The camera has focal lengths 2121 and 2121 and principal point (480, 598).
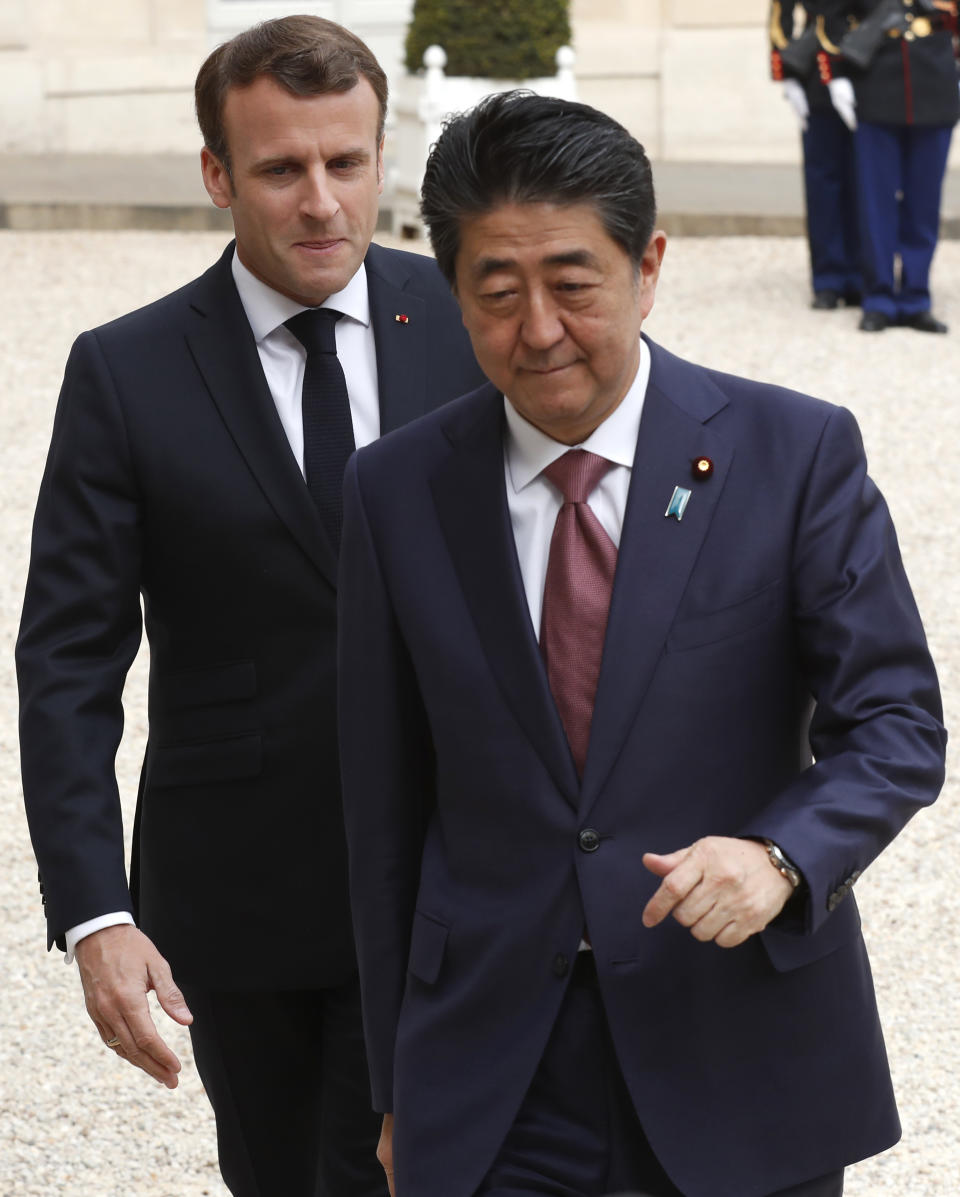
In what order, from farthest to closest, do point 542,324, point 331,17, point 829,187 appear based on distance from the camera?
point 331,17, point 829,187, point 542,324

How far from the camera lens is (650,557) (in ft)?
6.75

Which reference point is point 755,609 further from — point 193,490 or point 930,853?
point 930,853

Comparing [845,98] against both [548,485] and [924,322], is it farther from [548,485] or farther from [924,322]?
[548,485]

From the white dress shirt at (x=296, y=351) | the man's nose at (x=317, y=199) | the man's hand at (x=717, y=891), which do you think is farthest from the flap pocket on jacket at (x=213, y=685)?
the man's hand at (x=717, y=891)

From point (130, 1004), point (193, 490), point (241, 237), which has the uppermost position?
point (241, 237)

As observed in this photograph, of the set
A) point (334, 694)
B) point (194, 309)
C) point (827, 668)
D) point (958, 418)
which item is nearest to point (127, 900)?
point (334, 694)

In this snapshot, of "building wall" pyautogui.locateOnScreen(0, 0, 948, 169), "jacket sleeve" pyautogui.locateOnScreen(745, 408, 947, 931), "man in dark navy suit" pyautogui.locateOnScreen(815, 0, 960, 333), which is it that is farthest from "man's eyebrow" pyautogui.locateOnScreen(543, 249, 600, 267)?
"building wall" pyautogui.locateOnScreen(0, 0, 948, 169)

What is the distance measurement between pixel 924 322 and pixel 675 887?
8.96 metres

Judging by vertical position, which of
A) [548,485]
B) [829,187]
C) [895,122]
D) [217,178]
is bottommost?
[829,187]

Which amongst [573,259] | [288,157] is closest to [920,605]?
[288,157]

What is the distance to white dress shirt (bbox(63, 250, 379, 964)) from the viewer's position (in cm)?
276

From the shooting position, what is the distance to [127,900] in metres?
2.55

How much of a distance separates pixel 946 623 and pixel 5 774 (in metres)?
2.90

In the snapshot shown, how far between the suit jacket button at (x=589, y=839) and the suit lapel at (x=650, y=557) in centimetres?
2
